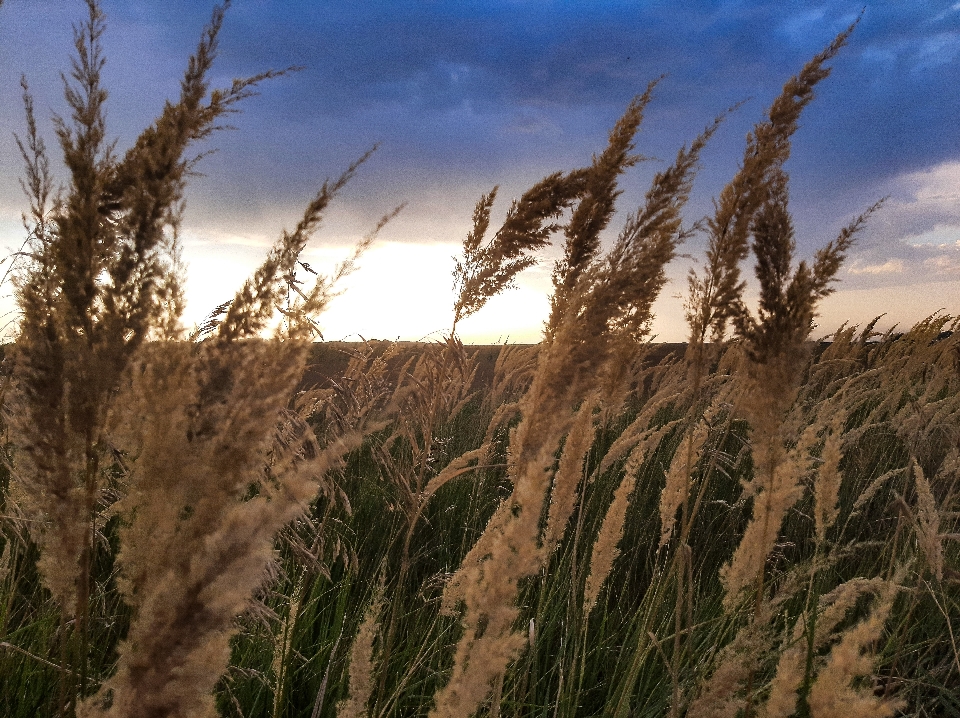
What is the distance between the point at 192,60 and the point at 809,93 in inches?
63.1

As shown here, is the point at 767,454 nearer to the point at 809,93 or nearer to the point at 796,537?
the point at 809,93

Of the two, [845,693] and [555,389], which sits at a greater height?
[555,389]

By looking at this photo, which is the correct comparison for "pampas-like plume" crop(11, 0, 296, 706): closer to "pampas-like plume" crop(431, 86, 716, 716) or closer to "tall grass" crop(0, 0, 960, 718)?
"tall grass" crop(0, 0, 960, 718)

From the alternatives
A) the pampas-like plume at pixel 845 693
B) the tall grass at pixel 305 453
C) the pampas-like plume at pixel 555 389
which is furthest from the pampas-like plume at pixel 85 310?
the pampas-like plume at pixel 845 693

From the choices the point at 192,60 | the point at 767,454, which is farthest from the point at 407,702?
the point at 192,60

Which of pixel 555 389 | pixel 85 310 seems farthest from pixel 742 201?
pixel 85 310

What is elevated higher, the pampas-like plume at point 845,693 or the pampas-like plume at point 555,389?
the pampas-like plume at point 555,389

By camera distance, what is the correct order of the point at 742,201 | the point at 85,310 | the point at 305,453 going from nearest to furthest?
the point at 85,310 → the point at 742,201 → the point at 305,453

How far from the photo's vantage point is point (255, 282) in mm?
1119

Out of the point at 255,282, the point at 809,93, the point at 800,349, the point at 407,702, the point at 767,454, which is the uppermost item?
the point at 809,93

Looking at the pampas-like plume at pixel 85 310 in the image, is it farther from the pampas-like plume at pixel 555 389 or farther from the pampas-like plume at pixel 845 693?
the pampas-like plume at pixel 845 693

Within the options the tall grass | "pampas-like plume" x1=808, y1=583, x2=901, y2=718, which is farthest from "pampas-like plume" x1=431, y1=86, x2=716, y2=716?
"pampas-like plume" x1=808, y1=583, x2=901, y2=718

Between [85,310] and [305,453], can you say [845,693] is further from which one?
[305,453]

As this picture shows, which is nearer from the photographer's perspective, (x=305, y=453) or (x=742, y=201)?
(x=742, y=201)
